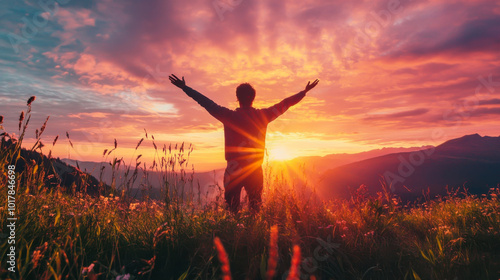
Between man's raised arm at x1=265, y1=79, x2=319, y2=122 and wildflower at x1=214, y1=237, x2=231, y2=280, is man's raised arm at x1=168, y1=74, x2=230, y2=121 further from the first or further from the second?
wildflower at x1=214, y1=237, x2=231, y2=280

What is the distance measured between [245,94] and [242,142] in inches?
38.0

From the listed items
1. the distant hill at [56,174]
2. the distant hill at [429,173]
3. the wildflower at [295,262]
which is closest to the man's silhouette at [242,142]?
the distant hill at [56,174]

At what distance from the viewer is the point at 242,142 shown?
5.62 m

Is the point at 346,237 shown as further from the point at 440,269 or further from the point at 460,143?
the point at 460,143

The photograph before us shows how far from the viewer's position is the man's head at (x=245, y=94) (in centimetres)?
Answer: 572

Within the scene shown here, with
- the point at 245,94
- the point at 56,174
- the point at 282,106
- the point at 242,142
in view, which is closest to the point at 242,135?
the point at 242,142

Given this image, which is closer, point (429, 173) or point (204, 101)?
point (204, 101)

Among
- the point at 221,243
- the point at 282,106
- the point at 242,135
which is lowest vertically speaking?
the point at 221,243

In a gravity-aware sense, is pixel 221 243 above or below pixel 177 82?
below

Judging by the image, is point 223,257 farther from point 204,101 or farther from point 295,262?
point 204,101

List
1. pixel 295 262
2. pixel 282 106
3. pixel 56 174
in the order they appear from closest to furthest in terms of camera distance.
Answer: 1. pixel 295 262
2. pixel 56 174
3. pixel 282 106

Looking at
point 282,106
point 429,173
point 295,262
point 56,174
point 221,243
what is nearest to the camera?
point 295,262

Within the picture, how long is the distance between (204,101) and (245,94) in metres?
0.83

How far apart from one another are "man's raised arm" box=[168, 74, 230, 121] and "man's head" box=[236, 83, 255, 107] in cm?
40
